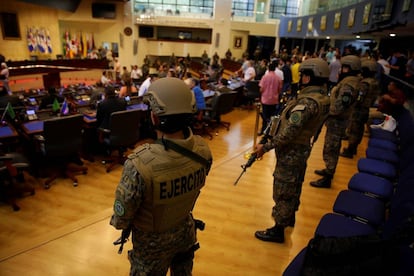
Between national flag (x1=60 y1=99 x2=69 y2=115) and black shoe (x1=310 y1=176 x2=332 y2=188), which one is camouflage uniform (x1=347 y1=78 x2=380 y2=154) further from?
national flag (x1=60 y1=99 x2=69 y2=115)

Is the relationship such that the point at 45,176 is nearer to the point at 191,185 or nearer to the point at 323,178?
the point at 191,185

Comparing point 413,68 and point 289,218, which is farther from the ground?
point 413,68

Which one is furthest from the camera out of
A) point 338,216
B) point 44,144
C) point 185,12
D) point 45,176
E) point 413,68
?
point 185,12

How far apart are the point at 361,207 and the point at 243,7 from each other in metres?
20.9

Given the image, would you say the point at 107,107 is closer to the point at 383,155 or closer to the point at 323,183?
the point at 323,183

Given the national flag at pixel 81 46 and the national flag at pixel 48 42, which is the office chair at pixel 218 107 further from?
the national flag at pixel 81 46

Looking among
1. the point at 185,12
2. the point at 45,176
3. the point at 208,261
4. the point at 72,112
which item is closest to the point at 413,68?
the point at 208,261

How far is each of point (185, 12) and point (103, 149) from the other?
17046 millimetres

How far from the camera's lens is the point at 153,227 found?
→ 1.52m

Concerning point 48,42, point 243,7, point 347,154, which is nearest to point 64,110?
point 347,154

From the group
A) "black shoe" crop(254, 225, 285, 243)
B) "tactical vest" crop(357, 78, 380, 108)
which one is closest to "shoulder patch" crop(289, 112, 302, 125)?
"black shoe" crop(254, 225, 285, 243)

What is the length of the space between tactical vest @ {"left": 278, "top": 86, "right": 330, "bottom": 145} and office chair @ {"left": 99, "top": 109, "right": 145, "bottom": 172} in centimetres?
261

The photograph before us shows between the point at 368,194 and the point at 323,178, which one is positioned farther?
the point at 323,178

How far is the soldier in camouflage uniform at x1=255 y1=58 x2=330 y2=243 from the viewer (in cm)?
248
